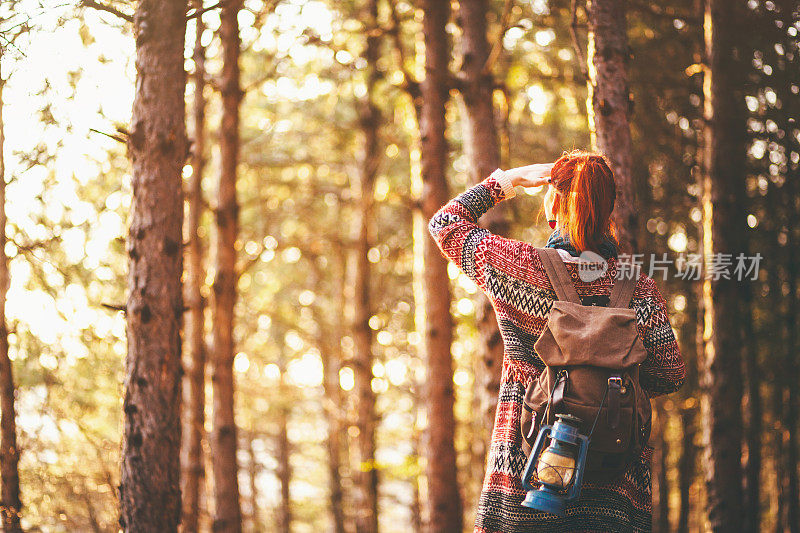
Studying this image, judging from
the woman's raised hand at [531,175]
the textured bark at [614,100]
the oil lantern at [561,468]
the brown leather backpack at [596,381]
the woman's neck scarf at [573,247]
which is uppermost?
the textured bark at [614,100]

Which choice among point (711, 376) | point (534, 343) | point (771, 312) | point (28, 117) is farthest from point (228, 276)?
point (771, 312)

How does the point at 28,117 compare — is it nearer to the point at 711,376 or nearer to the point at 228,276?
the point at 228,276

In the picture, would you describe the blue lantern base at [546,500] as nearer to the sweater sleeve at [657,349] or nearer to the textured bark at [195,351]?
the sweater sleeve at [657,349]

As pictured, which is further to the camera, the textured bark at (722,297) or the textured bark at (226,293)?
the textured bark at (226,293)

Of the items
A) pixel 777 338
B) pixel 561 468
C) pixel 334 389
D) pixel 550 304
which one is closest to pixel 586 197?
pixel 550 304

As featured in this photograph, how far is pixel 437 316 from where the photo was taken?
7.63 m

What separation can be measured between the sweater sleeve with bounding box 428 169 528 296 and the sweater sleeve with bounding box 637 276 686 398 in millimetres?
572

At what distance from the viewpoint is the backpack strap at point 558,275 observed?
2.83 m

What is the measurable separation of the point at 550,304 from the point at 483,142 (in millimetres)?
4038

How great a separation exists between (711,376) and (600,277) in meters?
4.71

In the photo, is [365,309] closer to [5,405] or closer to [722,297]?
[722,297]

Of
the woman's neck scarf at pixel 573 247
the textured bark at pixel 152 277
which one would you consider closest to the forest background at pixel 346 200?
the textured bark at pixel 152 277

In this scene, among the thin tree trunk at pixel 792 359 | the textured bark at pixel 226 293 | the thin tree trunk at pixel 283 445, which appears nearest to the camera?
the textured bark at pixel 226 293

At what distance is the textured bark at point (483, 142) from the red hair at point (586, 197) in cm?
340
